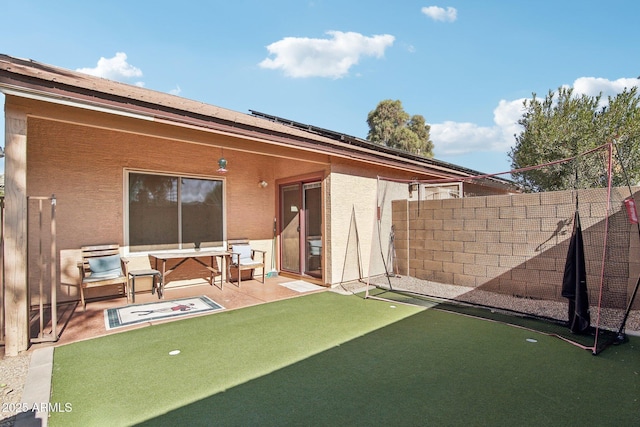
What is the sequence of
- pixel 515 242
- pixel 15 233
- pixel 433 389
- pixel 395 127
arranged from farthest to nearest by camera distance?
pixel 395 127 → pixel 515 242 → pixel 15 233 → pixel 433 389

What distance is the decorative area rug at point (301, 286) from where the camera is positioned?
20.3 ft

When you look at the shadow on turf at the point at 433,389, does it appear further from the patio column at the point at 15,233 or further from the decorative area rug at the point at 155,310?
the decorative area rug at the point at 155,310

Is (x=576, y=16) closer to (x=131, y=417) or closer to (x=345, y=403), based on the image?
(x=345, y=403)

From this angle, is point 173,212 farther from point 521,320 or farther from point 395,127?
point 395,127

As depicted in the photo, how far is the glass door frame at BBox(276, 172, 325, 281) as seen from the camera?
6512 mm

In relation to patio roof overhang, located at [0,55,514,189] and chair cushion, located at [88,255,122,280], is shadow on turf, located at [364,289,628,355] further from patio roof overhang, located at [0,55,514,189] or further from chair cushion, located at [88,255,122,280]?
chair cushion, located at [88,255,122,280]

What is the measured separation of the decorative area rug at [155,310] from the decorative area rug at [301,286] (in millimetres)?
1581

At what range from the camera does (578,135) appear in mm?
11000

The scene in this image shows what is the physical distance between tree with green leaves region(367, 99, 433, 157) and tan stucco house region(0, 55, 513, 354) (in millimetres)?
14539

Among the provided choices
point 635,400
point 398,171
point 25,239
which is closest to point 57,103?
point 25,239

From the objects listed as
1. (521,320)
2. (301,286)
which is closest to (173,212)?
(301,286)

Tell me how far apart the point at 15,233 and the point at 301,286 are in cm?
437

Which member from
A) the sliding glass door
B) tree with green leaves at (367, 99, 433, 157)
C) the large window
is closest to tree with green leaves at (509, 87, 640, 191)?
the sliding glass door

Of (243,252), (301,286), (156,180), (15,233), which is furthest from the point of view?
(243,252)
